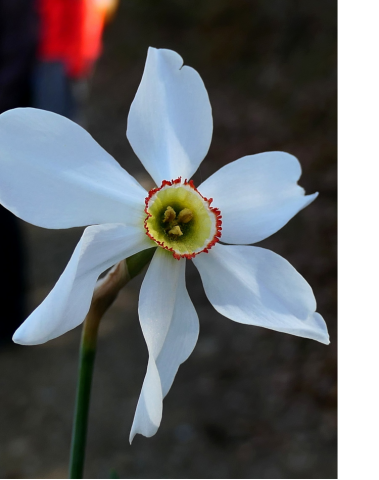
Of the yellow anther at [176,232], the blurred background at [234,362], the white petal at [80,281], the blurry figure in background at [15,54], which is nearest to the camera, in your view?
the white petal at [80,281]

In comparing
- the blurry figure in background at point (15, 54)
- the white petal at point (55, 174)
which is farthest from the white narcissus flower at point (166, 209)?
the blurry figure in background at point (15, 54)

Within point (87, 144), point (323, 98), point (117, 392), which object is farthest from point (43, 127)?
point (323, 98)

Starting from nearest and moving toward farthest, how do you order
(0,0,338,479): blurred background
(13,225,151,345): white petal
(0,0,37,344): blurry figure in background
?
1. (13,225,151,345): white petal
2. (0,0,37,344): blurry figure in background
3. (0,0,338,479): blurred background

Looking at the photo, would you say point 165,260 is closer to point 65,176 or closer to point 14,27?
point 65,176

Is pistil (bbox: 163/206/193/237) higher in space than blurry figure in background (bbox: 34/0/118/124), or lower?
lower

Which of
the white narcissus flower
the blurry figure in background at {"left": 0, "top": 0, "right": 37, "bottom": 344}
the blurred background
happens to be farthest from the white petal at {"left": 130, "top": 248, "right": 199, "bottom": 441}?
the blurred background

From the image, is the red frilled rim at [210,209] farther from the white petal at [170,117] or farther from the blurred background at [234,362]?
the blurred background at [234,362]

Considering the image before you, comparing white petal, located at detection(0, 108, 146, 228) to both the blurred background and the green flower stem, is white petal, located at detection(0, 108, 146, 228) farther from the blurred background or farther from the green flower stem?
the blurred background
